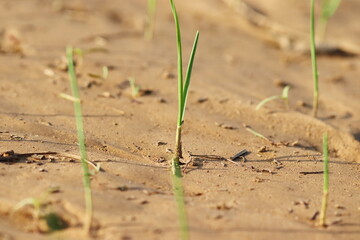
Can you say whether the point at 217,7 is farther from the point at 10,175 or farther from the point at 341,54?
the point at 10,175

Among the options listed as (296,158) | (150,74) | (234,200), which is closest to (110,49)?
(150,74)

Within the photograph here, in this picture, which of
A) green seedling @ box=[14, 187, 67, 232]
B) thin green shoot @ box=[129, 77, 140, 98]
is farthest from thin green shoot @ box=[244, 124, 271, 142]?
green seedling @ box=[14, 187, 67, 232]

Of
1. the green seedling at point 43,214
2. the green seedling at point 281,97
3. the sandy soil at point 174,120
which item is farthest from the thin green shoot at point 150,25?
the green seedling at point 43,214

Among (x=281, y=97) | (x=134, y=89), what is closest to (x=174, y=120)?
(x=134, y=89)

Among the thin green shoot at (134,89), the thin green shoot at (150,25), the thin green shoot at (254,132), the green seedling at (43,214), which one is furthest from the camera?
the thin green shoot at (150,25)

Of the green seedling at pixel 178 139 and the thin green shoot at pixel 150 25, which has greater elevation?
the thin green shoot at pixel 150 25

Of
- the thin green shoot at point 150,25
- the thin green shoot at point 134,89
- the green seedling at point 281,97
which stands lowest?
the green seedling at point 281,97

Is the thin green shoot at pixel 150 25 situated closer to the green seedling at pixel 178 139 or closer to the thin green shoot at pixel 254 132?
the thin green shoot at pixel 254 132

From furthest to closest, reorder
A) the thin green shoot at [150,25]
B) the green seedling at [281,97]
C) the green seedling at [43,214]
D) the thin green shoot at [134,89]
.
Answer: the thin green shoot at [150,25] → the thin green shoot at [134,89] → the green seedling at [281,97] → the green seedling at [43,214]

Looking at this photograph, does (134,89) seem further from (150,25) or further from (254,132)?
(150,25)
